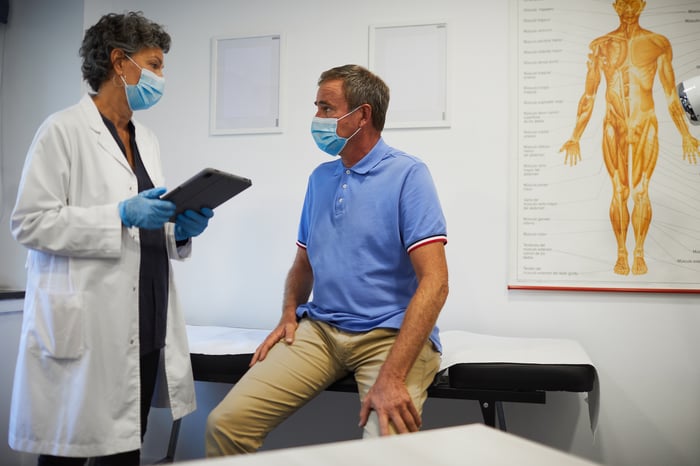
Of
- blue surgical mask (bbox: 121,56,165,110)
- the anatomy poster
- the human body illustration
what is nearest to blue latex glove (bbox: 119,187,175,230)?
blue surgical mask (bbox: 121,56,165,110)

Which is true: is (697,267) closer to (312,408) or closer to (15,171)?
(312,408)

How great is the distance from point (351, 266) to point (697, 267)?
1.36m

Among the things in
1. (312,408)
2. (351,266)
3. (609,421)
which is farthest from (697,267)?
(312,408)

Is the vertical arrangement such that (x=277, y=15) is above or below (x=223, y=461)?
above

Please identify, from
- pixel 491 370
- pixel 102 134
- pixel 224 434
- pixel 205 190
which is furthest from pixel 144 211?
pixel 491 370

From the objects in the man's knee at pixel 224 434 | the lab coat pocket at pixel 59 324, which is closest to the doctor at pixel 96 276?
the lab coat pocket at pixel 59 324

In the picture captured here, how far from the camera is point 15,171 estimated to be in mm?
2555

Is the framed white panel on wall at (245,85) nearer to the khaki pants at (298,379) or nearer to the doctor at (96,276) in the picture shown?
the doctor at (96,276)

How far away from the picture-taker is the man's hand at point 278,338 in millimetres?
1679

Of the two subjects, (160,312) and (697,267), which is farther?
(697,267)

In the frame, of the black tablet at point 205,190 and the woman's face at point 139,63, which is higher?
the woman's face at point 139,63

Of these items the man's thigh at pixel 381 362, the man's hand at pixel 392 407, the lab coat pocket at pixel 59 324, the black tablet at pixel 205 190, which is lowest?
the man's hand at pixel 392 407

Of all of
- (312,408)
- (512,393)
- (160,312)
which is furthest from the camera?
(312,408)

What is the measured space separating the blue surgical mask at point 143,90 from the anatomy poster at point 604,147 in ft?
4.47
